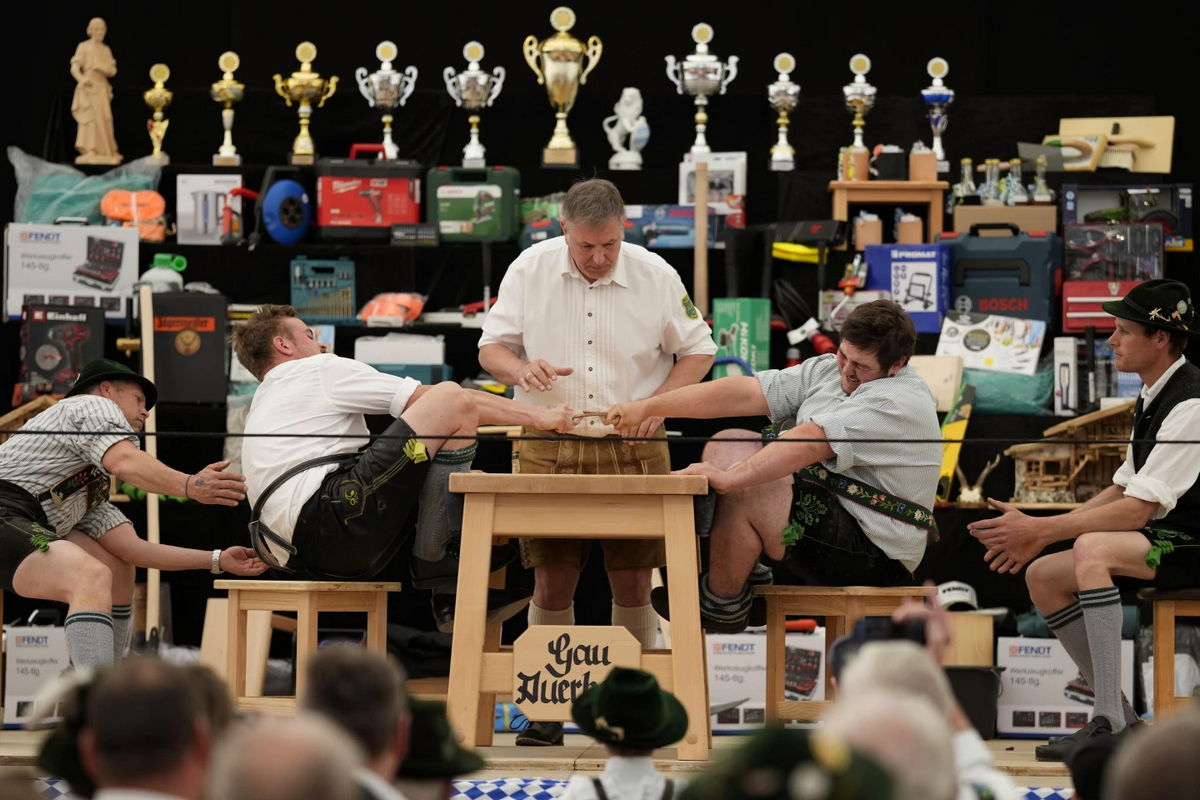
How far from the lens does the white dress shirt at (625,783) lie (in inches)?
92.3

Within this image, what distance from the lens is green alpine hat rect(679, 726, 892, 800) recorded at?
4.85 ft

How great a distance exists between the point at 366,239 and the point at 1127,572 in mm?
3649

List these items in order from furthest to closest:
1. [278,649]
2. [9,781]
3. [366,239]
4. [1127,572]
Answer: [366,239], [278,649], [1127,572], [9,781]

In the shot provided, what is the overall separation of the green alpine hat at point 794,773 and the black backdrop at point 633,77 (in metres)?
4.56

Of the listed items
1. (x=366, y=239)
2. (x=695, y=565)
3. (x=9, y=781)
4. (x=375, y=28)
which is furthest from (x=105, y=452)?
(x=375, y=28)

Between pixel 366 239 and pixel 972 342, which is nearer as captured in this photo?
pixel 972 342

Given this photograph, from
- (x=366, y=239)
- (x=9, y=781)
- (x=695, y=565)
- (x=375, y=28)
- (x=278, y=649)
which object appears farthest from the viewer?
(x=375, y=28)

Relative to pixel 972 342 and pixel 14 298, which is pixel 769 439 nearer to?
pixel 972 342

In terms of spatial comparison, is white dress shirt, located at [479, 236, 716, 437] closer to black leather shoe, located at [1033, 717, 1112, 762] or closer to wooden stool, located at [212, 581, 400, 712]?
wooden stool, located at [212, 581, 400, 712]

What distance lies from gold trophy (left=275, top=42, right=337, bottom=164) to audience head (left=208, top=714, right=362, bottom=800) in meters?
5.22

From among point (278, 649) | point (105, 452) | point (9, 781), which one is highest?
point (105, 452)

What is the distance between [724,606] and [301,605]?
99 cm

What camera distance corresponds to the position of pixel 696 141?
6.68m

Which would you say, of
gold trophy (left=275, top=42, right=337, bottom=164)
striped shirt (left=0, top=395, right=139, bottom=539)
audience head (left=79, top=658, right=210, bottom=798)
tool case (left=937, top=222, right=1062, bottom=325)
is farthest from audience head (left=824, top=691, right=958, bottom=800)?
gold trophy (left=275, top=42, right=337, bottom=164)
